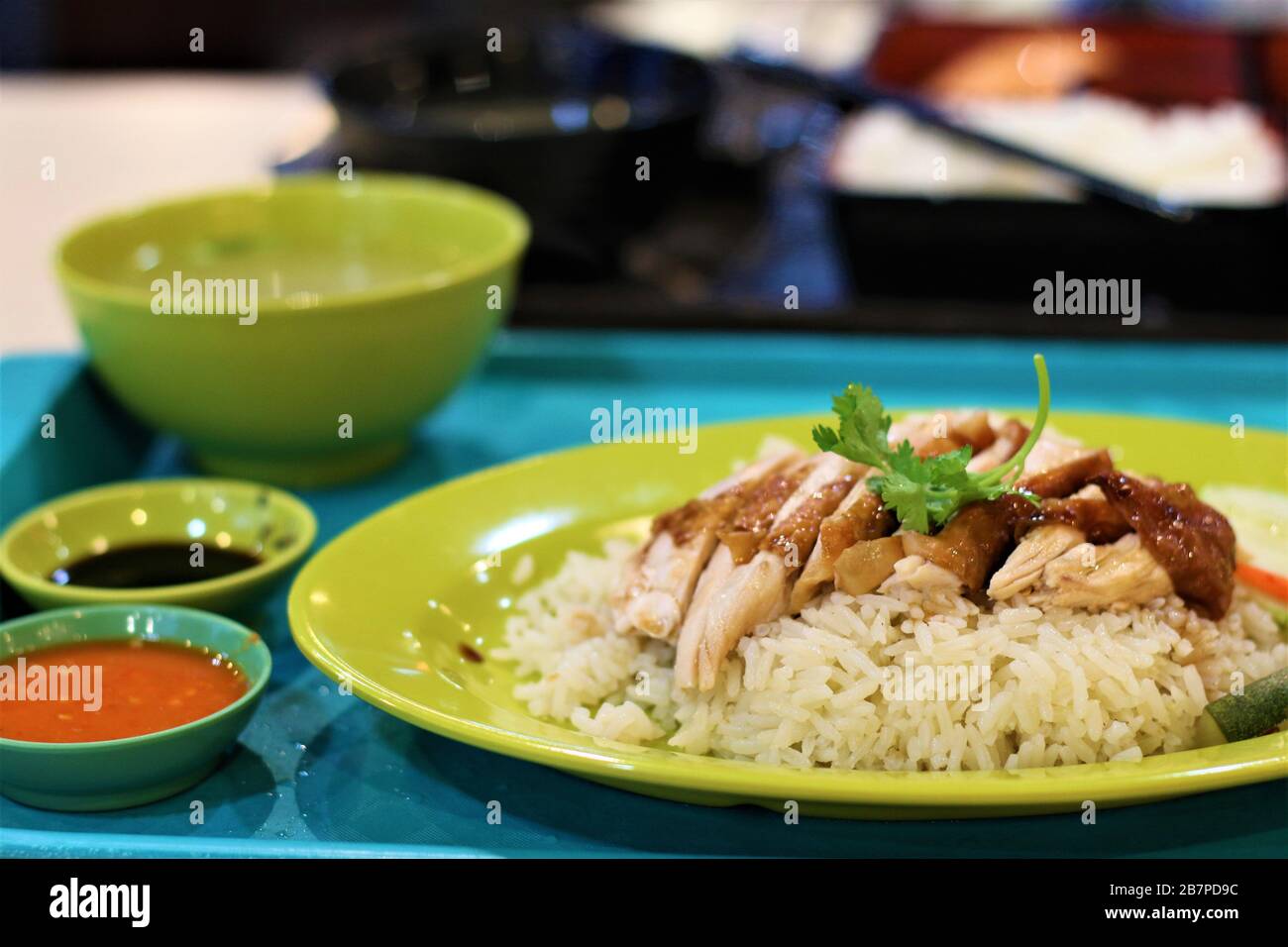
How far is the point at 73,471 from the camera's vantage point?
2.55 meters

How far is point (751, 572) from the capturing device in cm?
183

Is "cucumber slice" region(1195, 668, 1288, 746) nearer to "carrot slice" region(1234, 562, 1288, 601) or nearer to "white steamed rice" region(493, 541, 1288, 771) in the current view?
"white steamed rice" region(493, 541, 1288, 771)

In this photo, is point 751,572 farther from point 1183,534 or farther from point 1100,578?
point 1183,534

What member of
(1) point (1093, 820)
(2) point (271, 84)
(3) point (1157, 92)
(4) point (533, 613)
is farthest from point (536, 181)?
(2) point (271, 84)

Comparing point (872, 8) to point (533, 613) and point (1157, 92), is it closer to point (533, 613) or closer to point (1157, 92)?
point (1157, 92)

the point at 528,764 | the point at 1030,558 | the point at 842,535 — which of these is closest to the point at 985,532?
the point at 1030,558

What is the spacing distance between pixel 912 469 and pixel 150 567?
111 centimetres

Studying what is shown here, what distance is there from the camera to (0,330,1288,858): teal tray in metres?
1.68

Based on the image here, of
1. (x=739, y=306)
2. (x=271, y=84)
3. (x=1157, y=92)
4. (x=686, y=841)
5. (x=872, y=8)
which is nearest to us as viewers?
(x=686, y=841)

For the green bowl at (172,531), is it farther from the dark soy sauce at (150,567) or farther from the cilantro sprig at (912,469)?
the cilantro sprig at (912,469)

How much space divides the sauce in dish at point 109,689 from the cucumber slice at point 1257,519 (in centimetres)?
134
